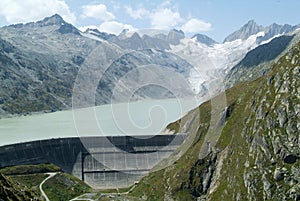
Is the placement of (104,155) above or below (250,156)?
above

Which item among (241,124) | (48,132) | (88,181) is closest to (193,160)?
(241,124)

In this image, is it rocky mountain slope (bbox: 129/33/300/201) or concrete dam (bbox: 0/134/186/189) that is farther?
concrete dam (bbox: 0/134/186/189)

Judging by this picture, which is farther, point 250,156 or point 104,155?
point 104,155

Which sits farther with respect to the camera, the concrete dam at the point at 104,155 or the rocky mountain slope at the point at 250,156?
the concrete dam at the point at 104,155

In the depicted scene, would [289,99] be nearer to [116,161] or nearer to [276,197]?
[276,197]
